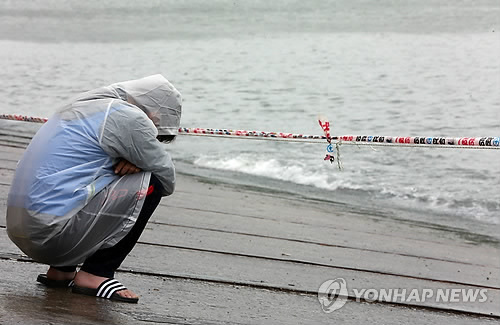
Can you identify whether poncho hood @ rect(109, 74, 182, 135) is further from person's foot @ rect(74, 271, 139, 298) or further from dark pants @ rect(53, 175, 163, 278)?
person's foot @ rect(74, 271, 139, 298)

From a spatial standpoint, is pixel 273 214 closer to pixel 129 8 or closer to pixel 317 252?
pixel 317 252

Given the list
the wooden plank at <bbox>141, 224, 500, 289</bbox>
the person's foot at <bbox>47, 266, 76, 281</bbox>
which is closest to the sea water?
the wooden plank at <bbox>141, 224, 500, 289</bbox>

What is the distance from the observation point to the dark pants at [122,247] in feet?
11.1

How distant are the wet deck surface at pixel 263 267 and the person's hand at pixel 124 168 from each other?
59cm

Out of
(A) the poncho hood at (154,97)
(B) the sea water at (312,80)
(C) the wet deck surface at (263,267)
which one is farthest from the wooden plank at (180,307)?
(B) the sea water at (312,80)

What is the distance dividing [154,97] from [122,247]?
67cm

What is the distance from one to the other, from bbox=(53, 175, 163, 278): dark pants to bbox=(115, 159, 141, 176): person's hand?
0.11 meters

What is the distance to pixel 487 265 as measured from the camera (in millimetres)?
5641

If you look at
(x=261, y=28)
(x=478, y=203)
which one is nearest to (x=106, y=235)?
(x=478, y=203)

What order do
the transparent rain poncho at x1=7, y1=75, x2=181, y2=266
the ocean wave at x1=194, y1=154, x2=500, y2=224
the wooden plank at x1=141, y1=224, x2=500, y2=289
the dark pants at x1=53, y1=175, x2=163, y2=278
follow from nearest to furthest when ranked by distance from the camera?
the transparent rain poncho at x1=7, y1=75, x2=181, y2=266
the dark pants at x1=53, y1=175, x2=163, y2=278
the wooden plank at x1=141, y1=224, x2=500, y2=289
the ocean wave at x1=194, y1=154, x2=500, y2=224

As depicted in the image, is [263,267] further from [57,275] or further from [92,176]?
[92,176]

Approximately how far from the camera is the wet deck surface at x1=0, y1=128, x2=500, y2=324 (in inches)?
139

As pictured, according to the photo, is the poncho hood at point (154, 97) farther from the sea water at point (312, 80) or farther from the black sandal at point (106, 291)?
the sea water at point (312, 80)

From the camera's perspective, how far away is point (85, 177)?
10.6 ft
